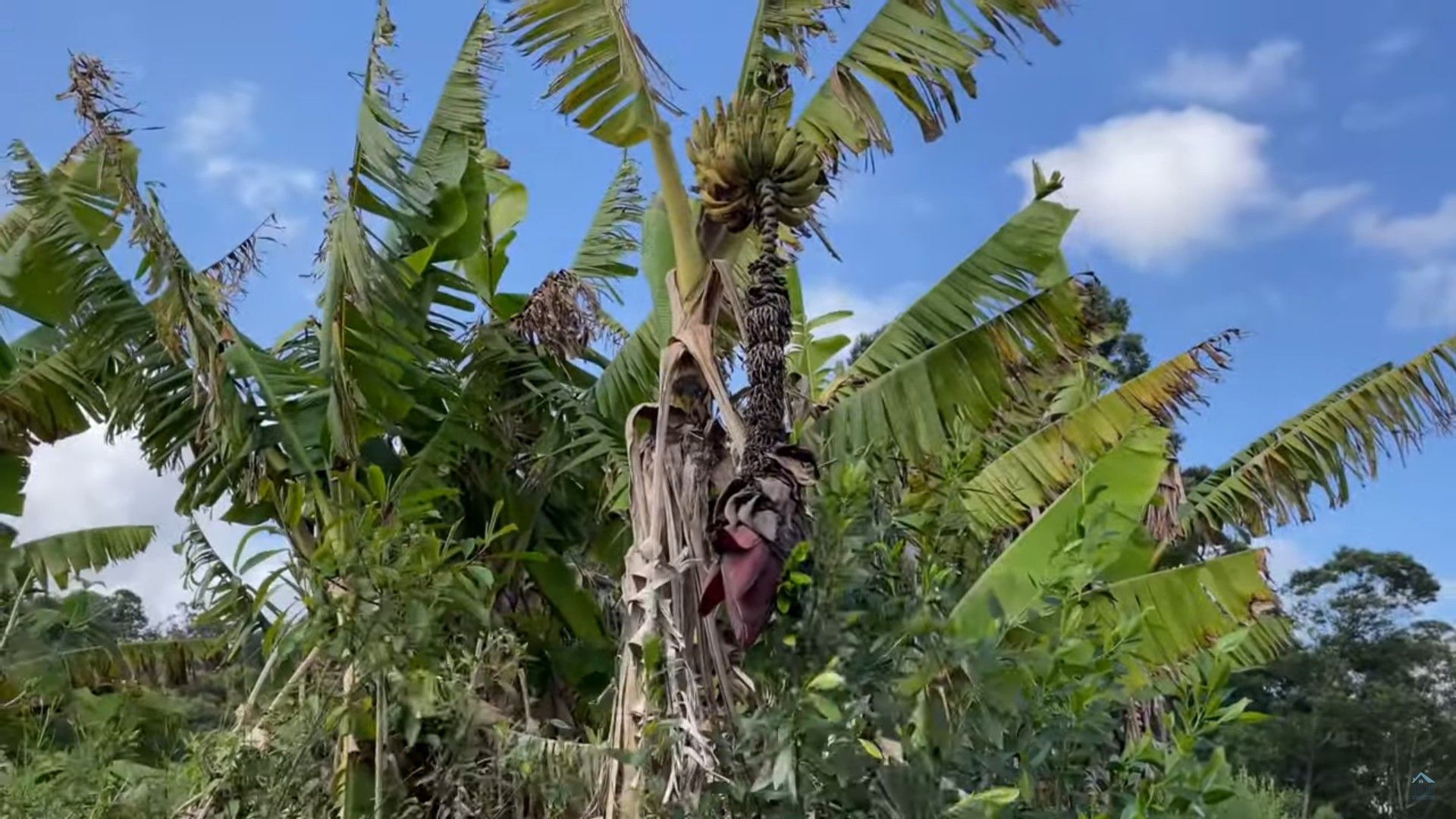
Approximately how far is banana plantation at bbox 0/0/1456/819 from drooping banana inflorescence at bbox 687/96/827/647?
10 mm

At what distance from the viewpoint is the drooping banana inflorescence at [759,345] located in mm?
2230

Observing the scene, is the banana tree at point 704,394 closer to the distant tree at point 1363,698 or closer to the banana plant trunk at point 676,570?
the banana plant trunk at point 676,570

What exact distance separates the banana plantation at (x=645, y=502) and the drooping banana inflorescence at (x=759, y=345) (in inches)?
Result: 0.4

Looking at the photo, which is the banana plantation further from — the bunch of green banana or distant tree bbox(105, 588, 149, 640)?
distant tree bbox(105, 588, 149, 640)

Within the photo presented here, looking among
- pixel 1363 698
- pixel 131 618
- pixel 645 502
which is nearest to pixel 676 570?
pixel 645 502

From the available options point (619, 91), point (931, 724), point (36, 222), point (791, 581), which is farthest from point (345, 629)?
point (36, 222)

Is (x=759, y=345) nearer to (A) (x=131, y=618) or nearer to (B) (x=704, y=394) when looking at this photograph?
(B) (x=704, y=394)

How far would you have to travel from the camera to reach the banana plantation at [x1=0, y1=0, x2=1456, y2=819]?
6.47 feet

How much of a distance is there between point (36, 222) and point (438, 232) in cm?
165

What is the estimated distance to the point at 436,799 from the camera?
116 inches

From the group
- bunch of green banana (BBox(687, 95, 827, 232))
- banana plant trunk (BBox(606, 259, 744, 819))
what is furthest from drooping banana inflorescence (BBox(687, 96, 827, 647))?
banana plant trunk (BBox(606, 259, 744, 819))

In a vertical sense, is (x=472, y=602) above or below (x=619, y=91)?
below

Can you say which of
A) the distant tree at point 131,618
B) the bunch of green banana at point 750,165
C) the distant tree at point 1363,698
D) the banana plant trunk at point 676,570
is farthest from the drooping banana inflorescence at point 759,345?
the distant tree at point 1363,698

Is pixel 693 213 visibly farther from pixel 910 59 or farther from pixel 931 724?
pixel 931 724
